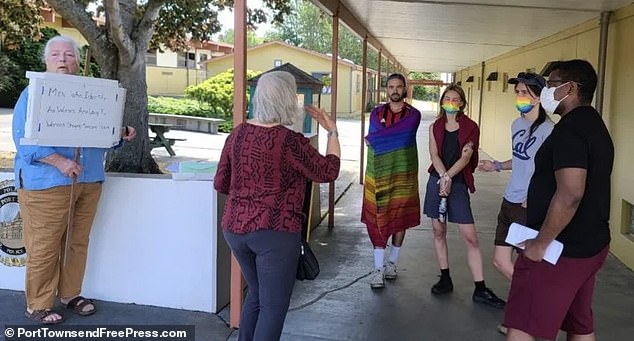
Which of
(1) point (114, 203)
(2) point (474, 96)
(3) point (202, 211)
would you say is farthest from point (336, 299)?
(2) point (474, 96)

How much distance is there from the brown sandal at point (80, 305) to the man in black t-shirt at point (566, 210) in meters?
2.51

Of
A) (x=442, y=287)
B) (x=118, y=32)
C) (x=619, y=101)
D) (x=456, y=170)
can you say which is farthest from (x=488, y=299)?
(x=118, y=32)

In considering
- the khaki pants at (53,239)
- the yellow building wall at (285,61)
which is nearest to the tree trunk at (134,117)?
the khaki pants at (53,239)

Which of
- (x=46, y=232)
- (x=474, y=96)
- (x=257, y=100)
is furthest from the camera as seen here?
(x=474, y=96)

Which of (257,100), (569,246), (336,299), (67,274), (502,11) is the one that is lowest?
(336,299)

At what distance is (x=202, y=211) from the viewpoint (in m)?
3.78

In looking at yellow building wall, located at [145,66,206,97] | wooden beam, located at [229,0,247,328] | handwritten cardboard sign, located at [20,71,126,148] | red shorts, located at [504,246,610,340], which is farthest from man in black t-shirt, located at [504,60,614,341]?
yellow building wall, located at [145,66,206,97]

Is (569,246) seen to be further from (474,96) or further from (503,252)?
(474,96)

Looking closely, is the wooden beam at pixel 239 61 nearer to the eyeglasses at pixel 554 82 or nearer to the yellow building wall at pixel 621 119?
the eyeglasses at pixel 554 82

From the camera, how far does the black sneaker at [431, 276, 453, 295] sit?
436cm

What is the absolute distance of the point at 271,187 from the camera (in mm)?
2574

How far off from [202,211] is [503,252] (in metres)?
1.87

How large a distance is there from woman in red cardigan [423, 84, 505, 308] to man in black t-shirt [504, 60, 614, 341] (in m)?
1.52

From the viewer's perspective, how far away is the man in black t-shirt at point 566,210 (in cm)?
225
